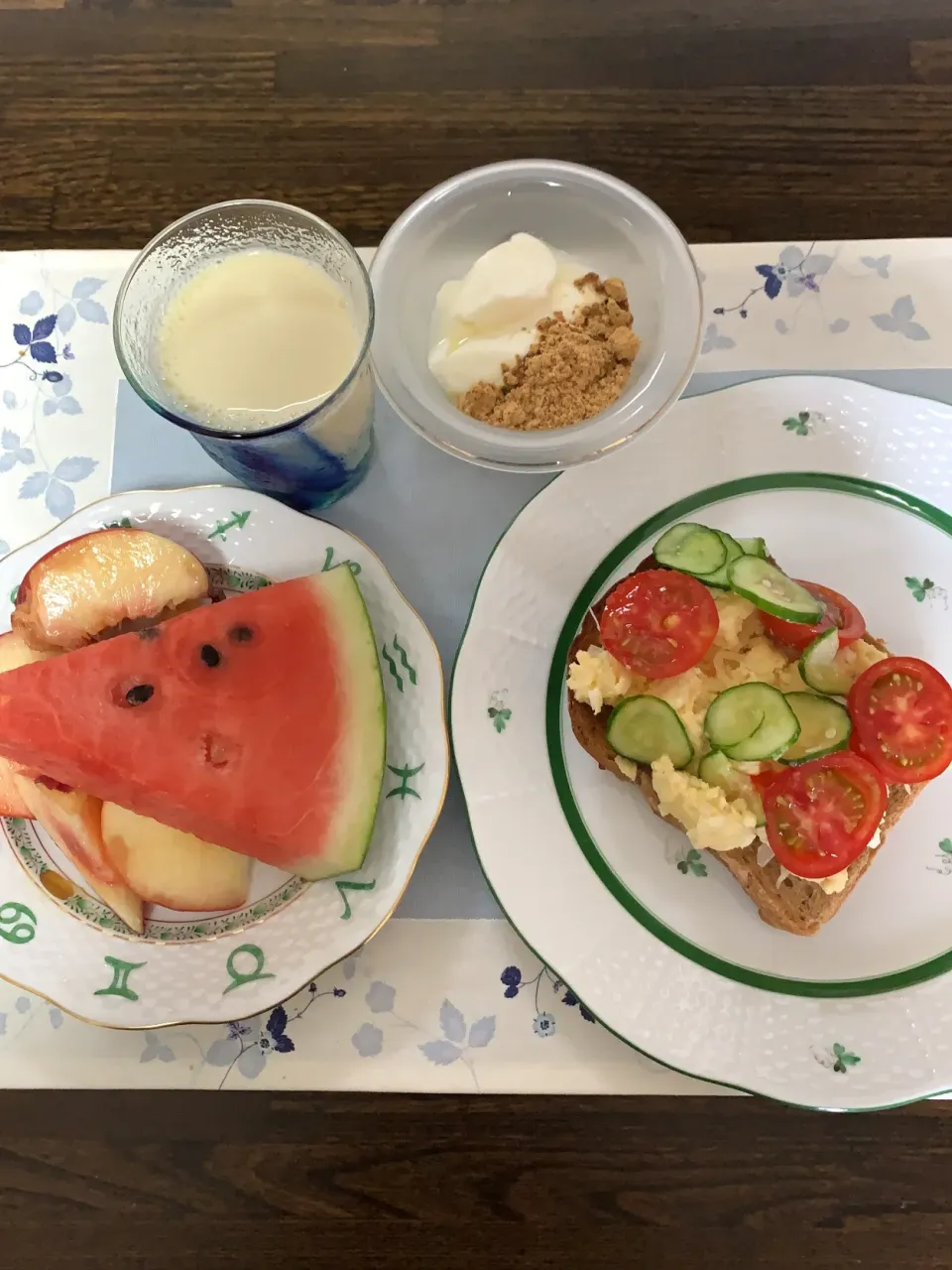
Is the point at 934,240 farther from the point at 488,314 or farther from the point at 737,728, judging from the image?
the point at 737,728

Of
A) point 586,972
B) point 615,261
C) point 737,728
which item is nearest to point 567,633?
point 737,728

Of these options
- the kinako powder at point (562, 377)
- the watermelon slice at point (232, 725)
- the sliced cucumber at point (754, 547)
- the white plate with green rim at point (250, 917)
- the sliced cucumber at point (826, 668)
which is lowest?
the white plate with green rim at point (250, 917)

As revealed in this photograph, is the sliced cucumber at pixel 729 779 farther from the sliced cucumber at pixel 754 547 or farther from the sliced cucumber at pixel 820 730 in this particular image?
the sliced cucumber at pixel 754 547

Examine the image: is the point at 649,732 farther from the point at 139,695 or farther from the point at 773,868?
the point at 139,695

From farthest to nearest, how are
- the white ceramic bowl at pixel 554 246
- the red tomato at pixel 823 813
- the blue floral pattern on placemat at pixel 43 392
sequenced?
1. the blue floral pattern on placemat at pixel 43 392
2. the white ceramic bowl at pixel 554 246
3. the red tomato at pixel 823 813

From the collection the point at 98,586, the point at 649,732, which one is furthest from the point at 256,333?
the point at 649,732

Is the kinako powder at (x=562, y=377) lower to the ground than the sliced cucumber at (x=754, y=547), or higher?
higher

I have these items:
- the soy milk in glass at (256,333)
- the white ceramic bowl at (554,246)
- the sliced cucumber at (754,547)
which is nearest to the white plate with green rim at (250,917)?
the soy milk in glass at (256,333)
